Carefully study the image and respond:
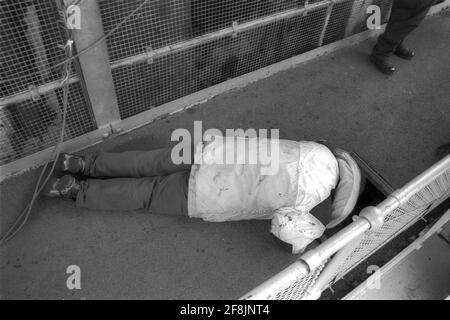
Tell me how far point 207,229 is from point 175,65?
1.02 m

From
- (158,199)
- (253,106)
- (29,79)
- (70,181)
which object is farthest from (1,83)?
(253,106)

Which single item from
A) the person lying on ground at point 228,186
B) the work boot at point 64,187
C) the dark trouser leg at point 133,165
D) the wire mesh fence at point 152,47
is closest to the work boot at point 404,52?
the wire mesh fence at point 152,47

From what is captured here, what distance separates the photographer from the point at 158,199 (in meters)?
1.83

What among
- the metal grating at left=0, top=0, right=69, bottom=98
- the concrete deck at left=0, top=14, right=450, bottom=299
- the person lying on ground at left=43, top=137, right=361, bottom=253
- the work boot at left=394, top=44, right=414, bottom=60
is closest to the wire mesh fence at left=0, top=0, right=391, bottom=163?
the metal grating at left=0, top=0, right=69, bottom=98

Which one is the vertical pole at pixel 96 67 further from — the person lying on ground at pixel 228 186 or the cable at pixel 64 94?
the person lying on ground at pixel 228 186

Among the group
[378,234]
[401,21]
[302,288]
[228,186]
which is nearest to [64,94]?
[228,186]

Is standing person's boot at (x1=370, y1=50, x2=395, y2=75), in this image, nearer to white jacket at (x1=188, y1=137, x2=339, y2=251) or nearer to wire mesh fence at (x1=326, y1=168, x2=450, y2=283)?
wire mesh fence at (x1=326, y1=168, x2=450, y2=283)

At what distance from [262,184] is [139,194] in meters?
0.61

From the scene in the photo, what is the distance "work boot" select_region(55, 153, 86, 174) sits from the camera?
76.0 inches

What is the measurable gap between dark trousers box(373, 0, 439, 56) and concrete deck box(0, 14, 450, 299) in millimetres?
260

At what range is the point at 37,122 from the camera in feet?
6.44

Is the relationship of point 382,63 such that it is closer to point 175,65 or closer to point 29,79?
point 175,65

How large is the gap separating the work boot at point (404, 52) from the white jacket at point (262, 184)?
6.25 feet

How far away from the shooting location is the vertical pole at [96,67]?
5.73ft
